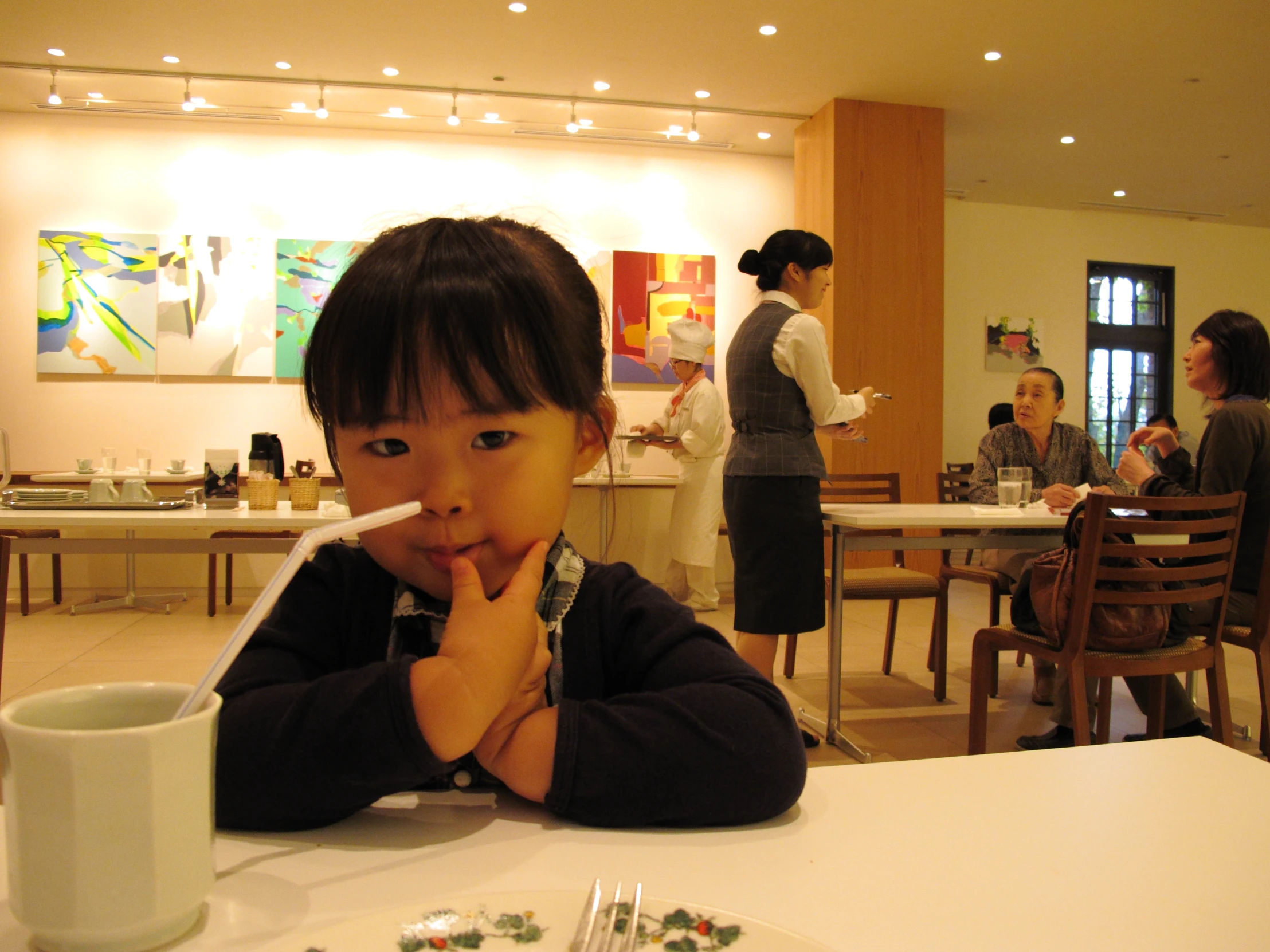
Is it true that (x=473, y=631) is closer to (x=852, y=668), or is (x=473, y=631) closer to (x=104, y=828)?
(x=104, y=828)

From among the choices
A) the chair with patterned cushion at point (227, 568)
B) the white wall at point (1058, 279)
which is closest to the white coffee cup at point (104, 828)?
the chair with patterned cushion at point (227, 568)

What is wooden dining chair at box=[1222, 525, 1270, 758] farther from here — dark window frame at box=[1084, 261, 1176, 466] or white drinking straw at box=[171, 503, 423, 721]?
dark window frame at box=[1084, 261, 1176, 466]

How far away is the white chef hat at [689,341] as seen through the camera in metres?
5.55

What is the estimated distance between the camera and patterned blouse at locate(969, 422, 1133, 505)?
370 cm

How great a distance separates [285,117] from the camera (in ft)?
20.1

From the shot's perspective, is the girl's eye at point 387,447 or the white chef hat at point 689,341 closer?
the girl's eye at point 387,447

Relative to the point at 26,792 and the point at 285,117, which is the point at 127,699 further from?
the point at 285,117

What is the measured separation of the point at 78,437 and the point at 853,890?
6922mm

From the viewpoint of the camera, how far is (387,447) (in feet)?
2.05

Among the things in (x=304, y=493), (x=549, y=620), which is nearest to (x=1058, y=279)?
(x=304, y=493)

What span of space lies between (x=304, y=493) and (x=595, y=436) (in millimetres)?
2480

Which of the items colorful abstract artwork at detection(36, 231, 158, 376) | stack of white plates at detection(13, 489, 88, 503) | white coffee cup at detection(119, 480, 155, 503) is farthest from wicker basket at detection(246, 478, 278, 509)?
colorful abstract artwork at detection(36, 231, 158, 376)

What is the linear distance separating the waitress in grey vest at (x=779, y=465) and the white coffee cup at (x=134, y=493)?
6.55 feet

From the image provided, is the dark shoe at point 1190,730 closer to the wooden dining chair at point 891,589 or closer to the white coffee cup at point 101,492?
the wooden dining chair at point 891,589
